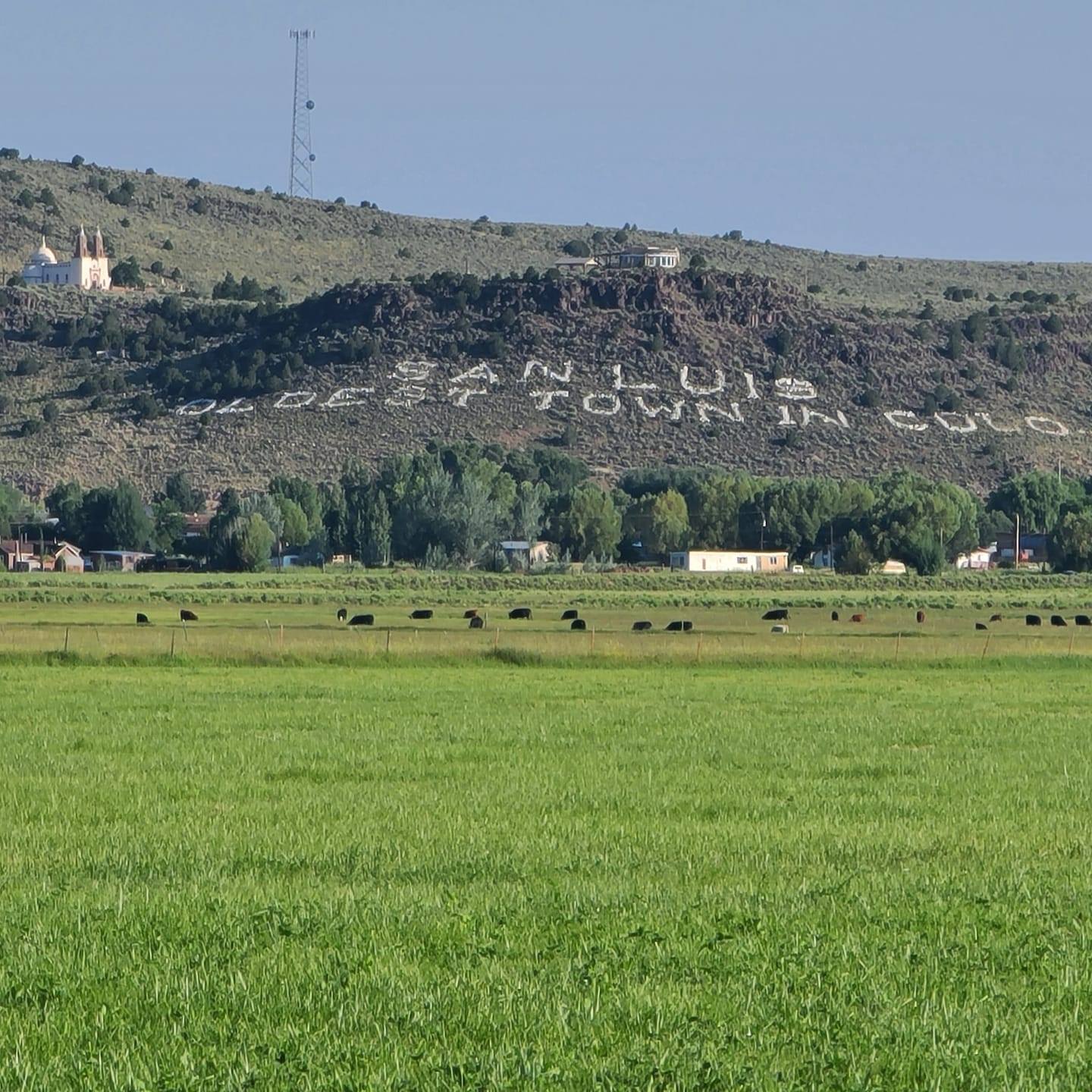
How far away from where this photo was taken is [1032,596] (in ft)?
290

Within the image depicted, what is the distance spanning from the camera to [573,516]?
125625mm

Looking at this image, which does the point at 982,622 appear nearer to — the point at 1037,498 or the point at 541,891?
the point at 541,891

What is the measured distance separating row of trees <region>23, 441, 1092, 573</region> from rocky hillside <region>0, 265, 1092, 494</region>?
1158 centimetres

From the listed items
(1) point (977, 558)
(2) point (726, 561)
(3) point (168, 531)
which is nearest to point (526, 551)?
(2) point (726, 561)

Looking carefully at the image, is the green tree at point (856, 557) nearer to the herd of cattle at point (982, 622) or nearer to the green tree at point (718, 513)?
the green tree at point (718, 513)

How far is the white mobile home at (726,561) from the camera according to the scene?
121438 mm

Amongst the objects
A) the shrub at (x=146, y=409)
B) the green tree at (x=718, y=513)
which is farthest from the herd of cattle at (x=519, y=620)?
the shrub at (x=146, y=409)

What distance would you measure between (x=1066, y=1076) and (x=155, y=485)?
140m

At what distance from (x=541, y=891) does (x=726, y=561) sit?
361 ft

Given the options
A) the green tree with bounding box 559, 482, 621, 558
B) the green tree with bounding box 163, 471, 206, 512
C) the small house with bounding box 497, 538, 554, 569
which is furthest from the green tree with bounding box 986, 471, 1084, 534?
the green tree with bounding box 163, 471, 206, 512

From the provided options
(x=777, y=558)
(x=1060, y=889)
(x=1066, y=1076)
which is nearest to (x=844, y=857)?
(x=1060, y=889)

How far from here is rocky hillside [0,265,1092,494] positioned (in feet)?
504

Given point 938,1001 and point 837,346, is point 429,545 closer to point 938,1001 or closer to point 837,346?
point 837,346

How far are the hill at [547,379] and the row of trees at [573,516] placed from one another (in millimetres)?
11536
